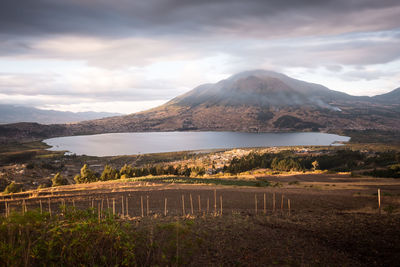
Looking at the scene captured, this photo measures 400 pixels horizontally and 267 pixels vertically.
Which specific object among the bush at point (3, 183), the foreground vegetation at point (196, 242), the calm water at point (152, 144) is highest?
the foreground vegetation at point (196, 242)

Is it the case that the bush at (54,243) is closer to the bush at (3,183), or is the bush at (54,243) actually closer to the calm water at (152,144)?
the bush at (3,183)

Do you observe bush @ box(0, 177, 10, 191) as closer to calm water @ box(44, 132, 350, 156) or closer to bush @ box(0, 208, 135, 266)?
bush @ box(0, 208, 135, 266)

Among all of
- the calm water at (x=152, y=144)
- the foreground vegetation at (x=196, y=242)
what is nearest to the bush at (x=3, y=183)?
the foreground vegetation at (x=196, y=242)

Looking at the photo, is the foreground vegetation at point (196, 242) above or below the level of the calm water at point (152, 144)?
above

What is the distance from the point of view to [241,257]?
8047 mm

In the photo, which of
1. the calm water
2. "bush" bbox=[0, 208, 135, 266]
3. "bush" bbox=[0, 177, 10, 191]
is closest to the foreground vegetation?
"bush" bbox=[0, 208, 135, 266]

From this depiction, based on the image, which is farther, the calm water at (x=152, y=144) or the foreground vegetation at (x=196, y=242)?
the calm water at (x=152, y=144)

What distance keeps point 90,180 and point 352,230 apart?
4389 cm

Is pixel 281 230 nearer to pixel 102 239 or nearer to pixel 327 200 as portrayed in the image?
pixel 102 239

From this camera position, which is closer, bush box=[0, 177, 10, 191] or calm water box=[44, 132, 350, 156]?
bush box=[0, 177, 10, 191]

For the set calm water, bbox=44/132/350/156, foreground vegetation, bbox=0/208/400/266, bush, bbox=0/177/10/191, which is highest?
foreground vegetation, bbox=0/208/400/266

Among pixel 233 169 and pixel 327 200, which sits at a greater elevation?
pixel 327 200

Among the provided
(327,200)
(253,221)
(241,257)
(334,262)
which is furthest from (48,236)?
(327,200)

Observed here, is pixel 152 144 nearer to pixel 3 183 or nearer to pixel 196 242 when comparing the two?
pixel 3 183
